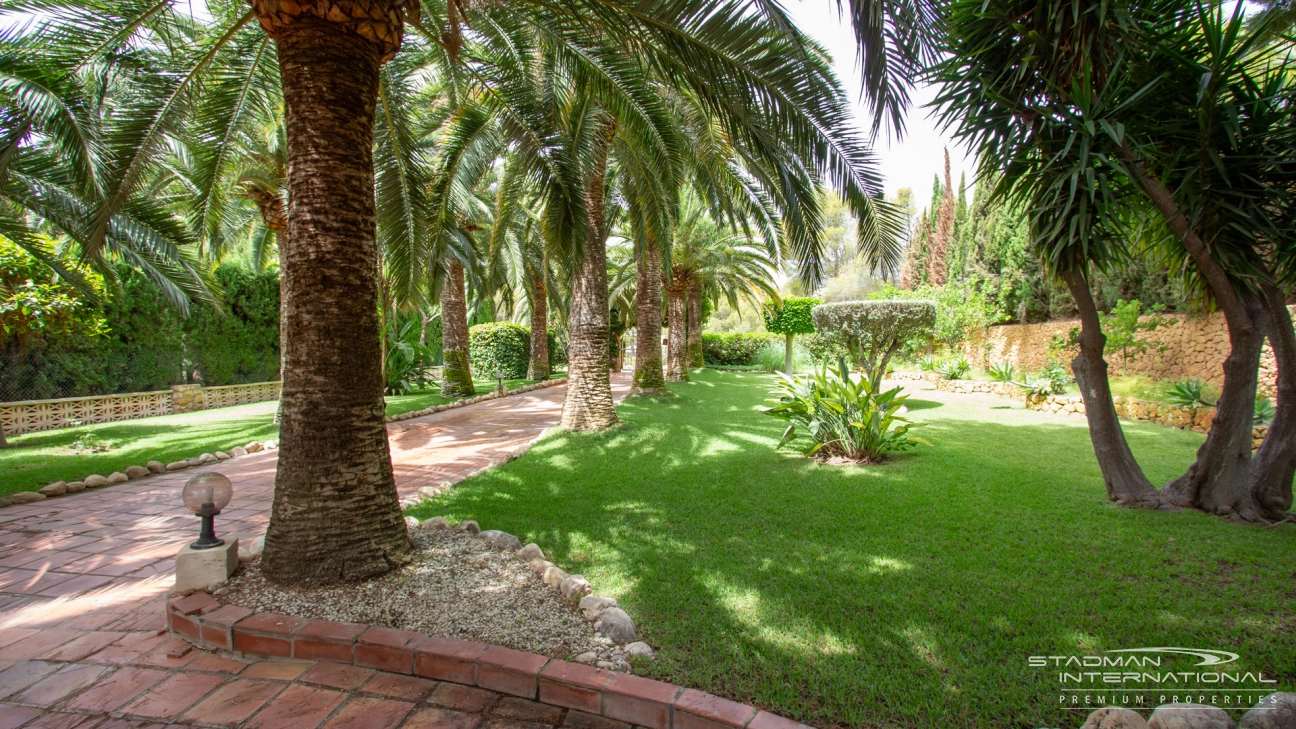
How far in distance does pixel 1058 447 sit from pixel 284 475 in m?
8.18

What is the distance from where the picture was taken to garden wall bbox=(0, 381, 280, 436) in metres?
9.64

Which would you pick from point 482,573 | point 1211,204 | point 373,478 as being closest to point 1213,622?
point 1211,204

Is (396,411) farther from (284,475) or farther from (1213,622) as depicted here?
(1213,622)

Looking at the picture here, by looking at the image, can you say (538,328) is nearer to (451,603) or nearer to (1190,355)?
(451,603)

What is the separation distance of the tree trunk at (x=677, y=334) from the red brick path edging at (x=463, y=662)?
560 inches

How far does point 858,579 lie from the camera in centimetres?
327

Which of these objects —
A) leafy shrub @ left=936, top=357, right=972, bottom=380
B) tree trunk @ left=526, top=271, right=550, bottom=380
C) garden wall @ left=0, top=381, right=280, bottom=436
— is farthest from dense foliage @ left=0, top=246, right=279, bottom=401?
leafy shrub @ left=936, top=357, right=972, bottom=380

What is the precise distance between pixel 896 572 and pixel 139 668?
3842 millimetres

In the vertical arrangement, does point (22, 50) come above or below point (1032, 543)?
above

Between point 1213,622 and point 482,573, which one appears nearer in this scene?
point 1213,622

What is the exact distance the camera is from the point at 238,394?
1438 cm

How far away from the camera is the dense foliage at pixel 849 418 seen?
6.34 meters

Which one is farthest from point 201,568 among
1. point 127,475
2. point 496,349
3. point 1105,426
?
point 496,349

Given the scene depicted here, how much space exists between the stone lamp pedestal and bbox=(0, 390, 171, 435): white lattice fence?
33.3 ft
